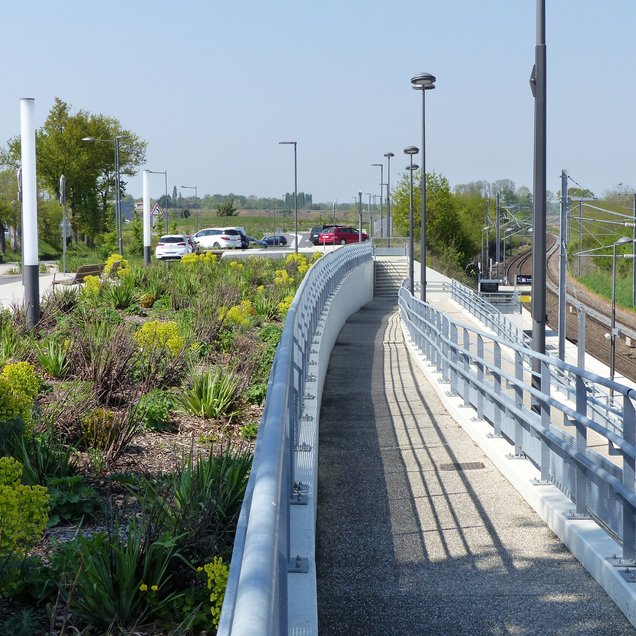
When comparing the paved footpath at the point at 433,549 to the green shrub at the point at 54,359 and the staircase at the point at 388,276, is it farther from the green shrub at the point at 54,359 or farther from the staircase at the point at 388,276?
the staircase at the point at 388,276

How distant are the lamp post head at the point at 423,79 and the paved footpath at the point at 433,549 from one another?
69.7ft

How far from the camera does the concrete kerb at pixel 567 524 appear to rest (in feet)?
18.7

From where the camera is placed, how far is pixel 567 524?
6.76 metres

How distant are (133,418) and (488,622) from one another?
4.48m

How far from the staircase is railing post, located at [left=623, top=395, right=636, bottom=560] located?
145ft

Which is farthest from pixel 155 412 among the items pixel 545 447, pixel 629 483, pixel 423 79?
pixel 423 79

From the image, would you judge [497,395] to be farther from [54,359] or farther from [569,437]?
[54,359]

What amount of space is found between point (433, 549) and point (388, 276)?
157ft

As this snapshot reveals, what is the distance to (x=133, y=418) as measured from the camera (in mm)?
9203

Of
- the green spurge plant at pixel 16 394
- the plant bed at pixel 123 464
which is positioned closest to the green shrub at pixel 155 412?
the plant bed at pixel 123 464

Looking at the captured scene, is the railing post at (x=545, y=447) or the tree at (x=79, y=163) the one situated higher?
the tree at (x=79, y=163)

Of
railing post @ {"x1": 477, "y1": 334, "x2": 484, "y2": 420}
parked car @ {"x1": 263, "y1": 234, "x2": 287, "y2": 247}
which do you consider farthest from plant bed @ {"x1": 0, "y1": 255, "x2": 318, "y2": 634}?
parked car @ {"x1": 263, "y1": 234, "x2": 287, "y2": 247}

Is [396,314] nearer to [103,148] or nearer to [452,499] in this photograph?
[452,499]

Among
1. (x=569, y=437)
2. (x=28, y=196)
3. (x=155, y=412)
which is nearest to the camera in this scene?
(x=569, y=437)
